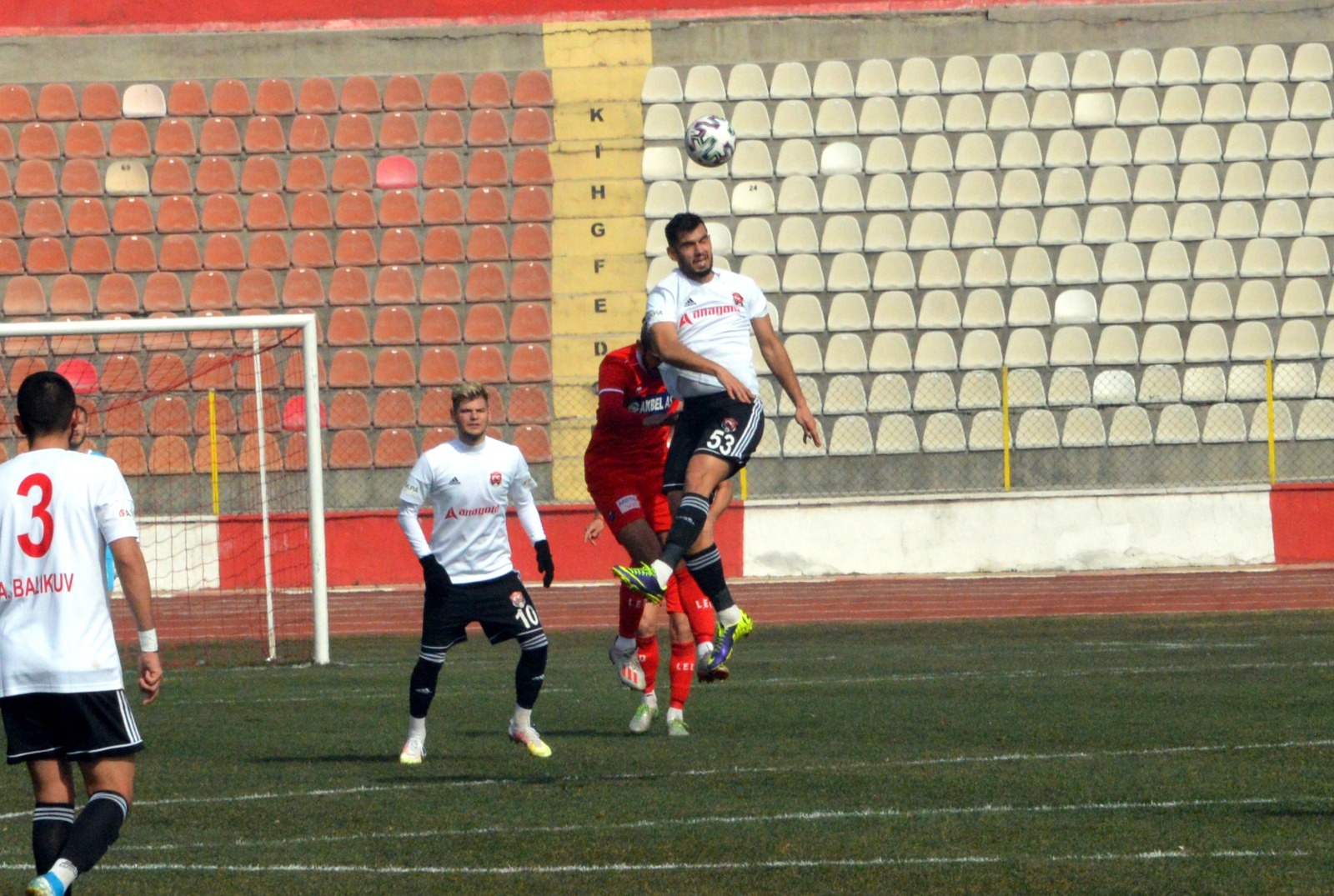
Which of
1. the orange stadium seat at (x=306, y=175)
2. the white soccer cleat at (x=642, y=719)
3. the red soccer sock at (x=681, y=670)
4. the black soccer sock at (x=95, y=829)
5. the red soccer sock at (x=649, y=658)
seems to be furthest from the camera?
the orange stadium seat at (x=306, y=175)

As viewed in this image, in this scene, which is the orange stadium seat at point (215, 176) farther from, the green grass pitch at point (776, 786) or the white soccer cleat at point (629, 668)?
the white soccer cleat at point (629, 668)

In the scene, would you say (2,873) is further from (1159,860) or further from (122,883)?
(1159,860)

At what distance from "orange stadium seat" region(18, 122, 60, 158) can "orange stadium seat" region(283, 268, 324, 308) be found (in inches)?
149

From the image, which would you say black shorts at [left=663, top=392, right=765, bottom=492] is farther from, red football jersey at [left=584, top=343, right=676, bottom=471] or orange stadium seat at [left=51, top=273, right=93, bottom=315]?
orange stadium seat at [left=51, top=273, right=93, bottom=315]

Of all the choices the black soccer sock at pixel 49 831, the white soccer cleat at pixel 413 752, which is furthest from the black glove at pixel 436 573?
the black soccer sock at pixel 49 831

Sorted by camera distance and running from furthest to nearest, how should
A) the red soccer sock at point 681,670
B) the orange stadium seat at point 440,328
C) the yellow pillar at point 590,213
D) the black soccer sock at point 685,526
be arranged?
the orange stadium seat at point 440,328
the yellow pillar at point 590,213
the red soccer sock at point 681,670
the black soccer sock at point 685,526

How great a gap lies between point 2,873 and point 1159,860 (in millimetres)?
3639

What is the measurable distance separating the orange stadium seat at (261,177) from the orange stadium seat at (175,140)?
31.1 inches

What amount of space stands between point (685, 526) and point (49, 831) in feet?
12.0

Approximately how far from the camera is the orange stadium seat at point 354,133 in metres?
22.4

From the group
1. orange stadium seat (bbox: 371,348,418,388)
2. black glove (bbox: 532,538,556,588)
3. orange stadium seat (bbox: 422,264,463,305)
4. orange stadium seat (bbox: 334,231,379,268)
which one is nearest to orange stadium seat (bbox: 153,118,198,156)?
orange stadium seat (bbox: 334,231,379,268)

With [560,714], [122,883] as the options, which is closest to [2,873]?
[122,883]

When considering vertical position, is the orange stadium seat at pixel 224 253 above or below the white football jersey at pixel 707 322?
above

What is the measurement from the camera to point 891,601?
17266 millimetres
